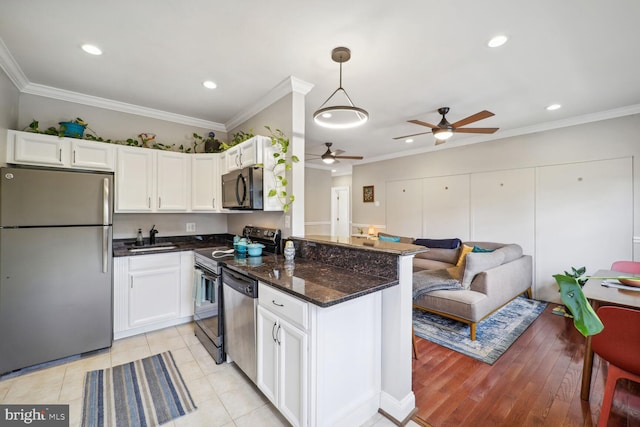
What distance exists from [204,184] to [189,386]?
229 centimetres

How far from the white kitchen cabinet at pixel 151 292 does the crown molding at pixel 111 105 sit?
1.83m

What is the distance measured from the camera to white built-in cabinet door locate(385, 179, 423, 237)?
5.76m

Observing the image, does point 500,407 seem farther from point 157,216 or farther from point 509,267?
point 157,216

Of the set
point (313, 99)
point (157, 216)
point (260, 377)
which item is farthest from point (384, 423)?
point (157, 216)

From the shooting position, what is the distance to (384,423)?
1727 mm

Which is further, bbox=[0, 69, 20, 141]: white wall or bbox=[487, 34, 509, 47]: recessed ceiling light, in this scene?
bbox=[0, 69, 20, 141]: white wall

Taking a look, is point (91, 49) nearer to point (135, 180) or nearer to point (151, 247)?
point (135, 180)

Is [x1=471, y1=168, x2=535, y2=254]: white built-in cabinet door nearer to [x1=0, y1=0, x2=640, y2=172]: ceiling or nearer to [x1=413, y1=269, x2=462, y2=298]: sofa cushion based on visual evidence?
[x1=0, y1=0, x2=640, y2=172]: ceiling

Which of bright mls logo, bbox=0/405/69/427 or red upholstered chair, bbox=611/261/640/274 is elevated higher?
red upholstered chair, bbox=611/261/640/274

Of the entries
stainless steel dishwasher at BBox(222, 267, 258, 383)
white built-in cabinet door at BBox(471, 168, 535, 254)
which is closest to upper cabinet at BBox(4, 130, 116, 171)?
stainless steel dishwasher at BBox(222, 267, 258, 383)

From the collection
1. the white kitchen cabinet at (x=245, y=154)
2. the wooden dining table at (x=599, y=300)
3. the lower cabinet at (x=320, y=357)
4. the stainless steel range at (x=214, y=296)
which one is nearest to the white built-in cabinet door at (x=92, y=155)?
the white kitchen cabinet at (x=245, y=154)

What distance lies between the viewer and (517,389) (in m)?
2.09

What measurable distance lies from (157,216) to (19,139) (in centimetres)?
143

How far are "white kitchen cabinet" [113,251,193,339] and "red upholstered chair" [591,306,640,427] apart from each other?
3.63 meters
